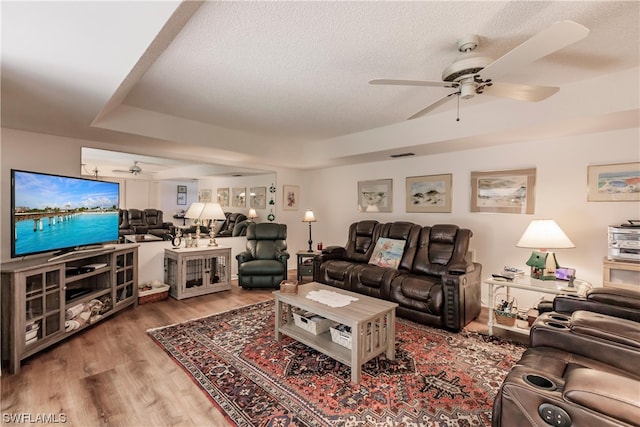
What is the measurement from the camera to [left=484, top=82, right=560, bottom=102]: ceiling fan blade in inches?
75.8

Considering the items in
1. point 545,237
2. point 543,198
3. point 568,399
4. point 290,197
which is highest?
point 290,197

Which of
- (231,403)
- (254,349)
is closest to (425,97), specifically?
(254,349)

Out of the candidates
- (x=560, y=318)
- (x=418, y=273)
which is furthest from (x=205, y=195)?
(x=560, y=318)

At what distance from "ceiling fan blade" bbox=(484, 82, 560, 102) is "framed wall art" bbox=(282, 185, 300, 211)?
13.6 ft

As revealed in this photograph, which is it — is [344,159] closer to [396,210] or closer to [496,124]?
[396,210]

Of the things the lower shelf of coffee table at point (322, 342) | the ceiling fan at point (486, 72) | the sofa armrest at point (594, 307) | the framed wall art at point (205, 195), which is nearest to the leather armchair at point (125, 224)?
the framed wall art at point (205, 195)

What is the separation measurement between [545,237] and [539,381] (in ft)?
6.48

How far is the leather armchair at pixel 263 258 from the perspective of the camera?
435cm

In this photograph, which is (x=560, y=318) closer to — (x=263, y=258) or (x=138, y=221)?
(x=263, y=258)

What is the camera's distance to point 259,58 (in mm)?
2184

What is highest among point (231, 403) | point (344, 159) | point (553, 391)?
point (344, 159)

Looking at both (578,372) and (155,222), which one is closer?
(578,372)

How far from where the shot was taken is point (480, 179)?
3.85m

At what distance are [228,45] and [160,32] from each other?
0.66 metres
